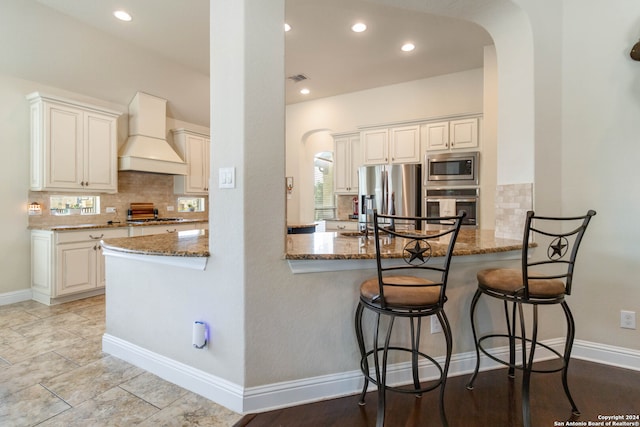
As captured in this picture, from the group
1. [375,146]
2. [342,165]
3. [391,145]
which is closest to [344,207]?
[342,165]

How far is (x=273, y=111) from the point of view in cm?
168

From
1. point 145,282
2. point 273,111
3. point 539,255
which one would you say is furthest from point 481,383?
point 145,282

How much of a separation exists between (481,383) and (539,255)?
99 centimetres

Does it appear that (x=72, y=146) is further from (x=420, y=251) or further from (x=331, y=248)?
(x=420, y=251)

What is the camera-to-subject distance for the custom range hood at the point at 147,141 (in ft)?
14.5

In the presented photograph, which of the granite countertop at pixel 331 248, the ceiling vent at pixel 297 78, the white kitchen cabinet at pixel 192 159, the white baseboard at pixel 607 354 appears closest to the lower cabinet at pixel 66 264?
the white kitchen cabinet at pixel 192 159

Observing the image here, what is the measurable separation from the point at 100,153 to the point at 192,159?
1510 mm

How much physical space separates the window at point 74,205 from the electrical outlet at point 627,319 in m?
5.90

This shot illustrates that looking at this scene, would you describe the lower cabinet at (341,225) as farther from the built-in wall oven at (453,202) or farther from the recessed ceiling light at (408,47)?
the recessed ceiling light at (408,47)

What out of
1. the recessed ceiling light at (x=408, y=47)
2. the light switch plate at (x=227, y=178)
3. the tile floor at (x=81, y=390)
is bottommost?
the tile floor at (x=81, y=390)

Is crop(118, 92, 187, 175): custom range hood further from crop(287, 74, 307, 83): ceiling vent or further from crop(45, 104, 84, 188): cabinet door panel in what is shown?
crop(287, 74, 307, 83): ceiling vent

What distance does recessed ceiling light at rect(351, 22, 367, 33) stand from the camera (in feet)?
10.7

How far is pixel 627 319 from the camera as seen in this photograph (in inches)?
85.0

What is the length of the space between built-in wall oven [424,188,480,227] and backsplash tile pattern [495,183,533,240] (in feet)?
5.35
